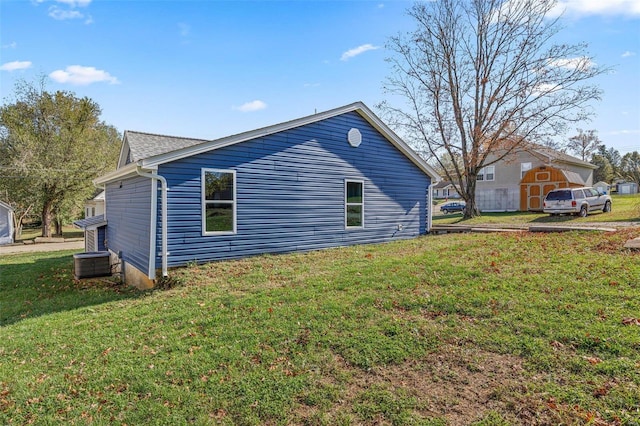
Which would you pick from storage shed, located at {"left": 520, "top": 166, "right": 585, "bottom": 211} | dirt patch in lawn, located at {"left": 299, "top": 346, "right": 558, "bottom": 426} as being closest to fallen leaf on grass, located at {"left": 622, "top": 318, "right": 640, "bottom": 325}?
dirt patch in lawn, located at {"left": 299, "top": 346, "right": 558, "bottom": 426}

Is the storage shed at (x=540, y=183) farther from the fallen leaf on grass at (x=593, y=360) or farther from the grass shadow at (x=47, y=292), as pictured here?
the grass shadow at (x=47, y=292)

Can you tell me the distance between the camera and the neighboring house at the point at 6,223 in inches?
964

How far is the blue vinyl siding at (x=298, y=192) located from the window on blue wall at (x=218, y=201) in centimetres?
13

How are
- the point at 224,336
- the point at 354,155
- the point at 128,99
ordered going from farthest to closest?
the point at 128,99 < the point at 354,155 < the point at 224,336

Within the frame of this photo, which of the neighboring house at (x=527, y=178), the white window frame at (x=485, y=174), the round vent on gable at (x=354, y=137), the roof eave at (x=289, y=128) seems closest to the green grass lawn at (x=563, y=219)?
the neighboring house at (x=527, y=178)

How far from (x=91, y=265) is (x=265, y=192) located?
221 inches

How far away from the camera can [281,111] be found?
14.2 meters

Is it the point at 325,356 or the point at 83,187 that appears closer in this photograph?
the point at 325,356

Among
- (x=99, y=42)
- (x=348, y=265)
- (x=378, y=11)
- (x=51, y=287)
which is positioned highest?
(x=378, y=11)

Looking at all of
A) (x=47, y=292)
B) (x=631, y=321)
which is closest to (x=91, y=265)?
(x=47, y=292)

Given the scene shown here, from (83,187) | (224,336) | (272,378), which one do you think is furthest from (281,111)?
(83,187)

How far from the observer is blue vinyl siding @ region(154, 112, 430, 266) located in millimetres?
8133

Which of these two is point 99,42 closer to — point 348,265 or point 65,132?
point 348,265

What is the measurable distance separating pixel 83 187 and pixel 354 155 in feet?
83.1
